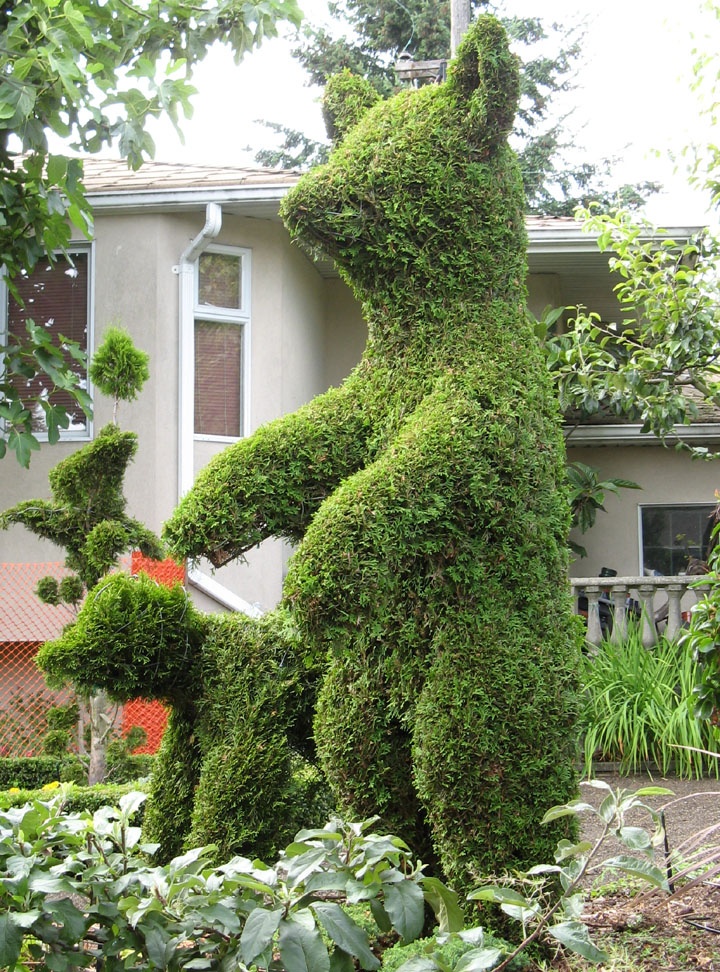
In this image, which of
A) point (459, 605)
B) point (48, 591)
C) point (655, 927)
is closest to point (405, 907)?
point (459, 605)

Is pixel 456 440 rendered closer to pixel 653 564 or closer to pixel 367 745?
pixel 367 745

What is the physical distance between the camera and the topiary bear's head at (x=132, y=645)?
3.44 m

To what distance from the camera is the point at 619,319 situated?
13438mm

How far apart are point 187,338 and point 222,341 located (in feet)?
1.51

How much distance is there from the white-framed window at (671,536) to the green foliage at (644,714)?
14.7ft

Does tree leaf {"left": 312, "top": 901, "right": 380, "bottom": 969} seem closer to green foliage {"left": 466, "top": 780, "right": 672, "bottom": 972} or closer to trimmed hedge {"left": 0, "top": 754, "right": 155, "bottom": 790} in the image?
green foliage {"left": 466, "top": 780, "right": 672, "bottom": 972}

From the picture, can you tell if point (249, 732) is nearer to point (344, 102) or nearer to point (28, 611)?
point (344, 102)

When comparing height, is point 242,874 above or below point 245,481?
below

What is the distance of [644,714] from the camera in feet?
22.8

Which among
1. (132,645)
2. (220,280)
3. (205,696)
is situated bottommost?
(205,696)

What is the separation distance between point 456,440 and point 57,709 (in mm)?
4991

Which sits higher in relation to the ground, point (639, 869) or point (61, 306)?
point (61, 306)

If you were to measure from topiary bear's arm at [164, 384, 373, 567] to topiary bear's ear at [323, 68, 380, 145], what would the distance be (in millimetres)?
1030

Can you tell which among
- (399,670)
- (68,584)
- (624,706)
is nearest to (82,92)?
(68,584)
